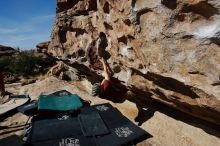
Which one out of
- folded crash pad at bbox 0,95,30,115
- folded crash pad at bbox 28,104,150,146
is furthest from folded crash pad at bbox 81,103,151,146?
folded crash pad at bbox 0,95,30,115

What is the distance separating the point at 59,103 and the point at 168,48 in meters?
3.86

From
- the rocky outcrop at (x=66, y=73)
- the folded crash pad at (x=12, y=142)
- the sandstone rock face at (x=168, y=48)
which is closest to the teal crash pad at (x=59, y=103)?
the folded crash pad at (x=12, y=142)

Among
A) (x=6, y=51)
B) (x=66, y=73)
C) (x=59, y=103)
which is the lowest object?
(x=59, y=103)

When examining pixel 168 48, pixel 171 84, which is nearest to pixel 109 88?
pixel 171 84

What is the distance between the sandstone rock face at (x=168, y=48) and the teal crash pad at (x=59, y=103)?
5.02 feet

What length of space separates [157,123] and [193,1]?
3257 millimetres

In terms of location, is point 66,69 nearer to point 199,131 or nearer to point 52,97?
point 52,97

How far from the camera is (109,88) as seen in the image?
614cm

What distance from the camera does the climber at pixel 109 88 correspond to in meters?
6.11

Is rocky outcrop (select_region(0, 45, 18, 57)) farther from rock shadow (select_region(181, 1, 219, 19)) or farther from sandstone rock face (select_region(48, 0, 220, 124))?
rock shadow (select_region(181, 1, 219, 19))

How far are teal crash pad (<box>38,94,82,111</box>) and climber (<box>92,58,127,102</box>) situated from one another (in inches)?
27.1

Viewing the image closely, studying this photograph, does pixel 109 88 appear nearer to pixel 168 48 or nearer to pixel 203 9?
pixel 168 48

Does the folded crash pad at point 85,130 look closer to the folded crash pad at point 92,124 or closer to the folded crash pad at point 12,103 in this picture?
the folded crash pad at point 92,124

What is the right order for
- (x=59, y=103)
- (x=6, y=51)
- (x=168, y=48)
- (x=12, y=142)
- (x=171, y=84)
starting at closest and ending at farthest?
(x=168, y=48) < (x=171, y=84) < (x=12, y=142) < (x=59, y=103) < (x=6, y=51)
